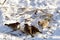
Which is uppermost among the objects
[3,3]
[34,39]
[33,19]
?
[3,3]

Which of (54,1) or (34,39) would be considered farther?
(54,1)

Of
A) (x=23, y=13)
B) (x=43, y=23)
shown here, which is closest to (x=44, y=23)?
(x=43, y=23)

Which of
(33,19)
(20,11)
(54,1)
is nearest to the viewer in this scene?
(33,19)

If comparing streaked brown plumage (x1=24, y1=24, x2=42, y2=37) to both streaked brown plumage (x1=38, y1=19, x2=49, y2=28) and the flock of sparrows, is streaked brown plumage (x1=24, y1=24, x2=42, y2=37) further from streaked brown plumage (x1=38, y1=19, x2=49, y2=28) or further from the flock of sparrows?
streaked brown plumage (x1=38, y1=19, x2=49, y2=28)

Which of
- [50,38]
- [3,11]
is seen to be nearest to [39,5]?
[3,11]

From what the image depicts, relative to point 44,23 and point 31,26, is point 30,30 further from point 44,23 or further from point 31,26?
point 44,23

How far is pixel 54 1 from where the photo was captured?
4258 millimetres

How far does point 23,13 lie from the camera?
3928 millimetres

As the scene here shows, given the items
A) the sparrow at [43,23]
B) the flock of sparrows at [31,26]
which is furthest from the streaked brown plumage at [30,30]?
the sparrow at [43,23]

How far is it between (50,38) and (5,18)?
3.40ft

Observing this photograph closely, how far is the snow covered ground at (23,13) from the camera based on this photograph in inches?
131

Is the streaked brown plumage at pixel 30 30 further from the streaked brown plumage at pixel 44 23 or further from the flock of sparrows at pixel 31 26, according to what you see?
the streaked brown plumage at pixel 44 23

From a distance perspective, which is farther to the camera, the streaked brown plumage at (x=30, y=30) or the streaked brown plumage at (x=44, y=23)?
the streaked brown plumage at (x=44, y=23)

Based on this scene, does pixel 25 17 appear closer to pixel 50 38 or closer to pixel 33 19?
pixel 33 19
